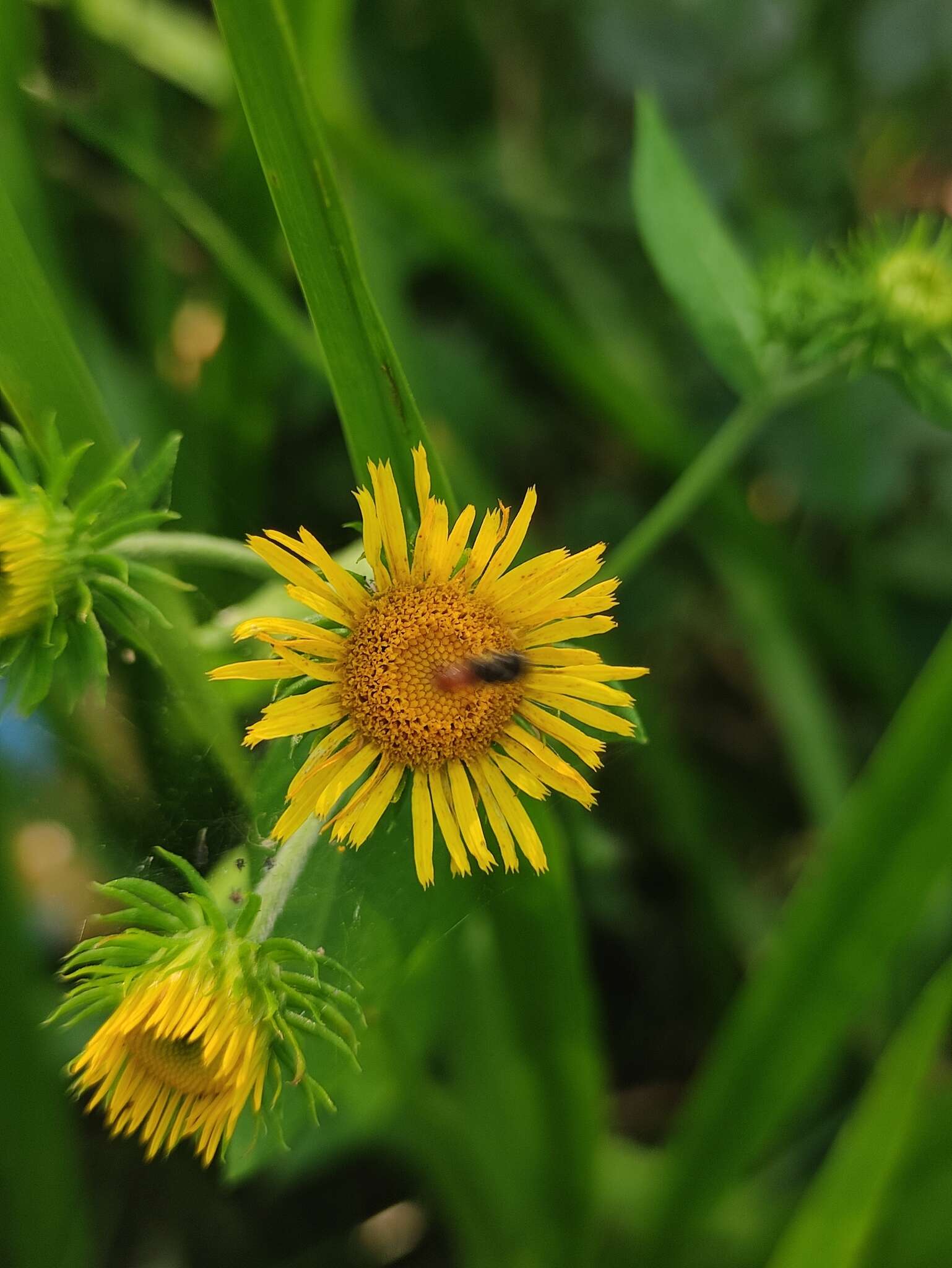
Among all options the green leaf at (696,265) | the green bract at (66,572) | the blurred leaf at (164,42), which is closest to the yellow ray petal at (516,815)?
the green bract at (66,572)

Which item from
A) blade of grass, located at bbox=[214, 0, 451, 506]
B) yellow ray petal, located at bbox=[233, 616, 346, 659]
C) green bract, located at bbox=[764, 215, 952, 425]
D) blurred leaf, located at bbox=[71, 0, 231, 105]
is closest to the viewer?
yellow ray petal, located at bbox=[233, 616, 346, 659]

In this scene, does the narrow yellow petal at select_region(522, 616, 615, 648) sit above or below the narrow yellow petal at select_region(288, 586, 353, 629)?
above

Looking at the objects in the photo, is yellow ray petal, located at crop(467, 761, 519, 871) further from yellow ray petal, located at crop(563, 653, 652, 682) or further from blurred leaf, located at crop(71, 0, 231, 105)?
blurred leaf, located at crop(71, 0, 231, 105)

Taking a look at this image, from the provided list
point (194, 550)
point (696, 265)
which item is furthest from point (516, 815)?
point (696, 265)

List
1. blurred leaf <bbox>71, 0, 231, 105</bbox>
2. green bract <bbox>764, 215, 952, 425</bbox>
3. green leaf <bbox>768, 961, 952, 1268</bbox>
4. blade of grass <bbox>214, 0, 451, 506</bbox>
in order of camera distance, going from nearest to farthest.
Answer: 1. blade of grass <bbox>214, 0, 451, 506</bbox>
2. green bract <bbox>764, 215, 952, 425</bbox>
3. green leaf <bbox>768, 961, 952, 1268</bbox>
4. blurred leaf <bbox>71, 0, 231, 105</bbox>

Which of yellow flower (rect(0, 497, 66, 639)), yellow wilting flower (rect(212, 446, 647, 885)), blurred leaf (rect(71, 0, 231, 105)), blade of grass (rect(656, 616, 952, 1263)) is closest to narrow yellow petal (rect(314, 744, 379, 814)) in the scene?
yellow wilting flower (rect(212, 446, 647, 885))

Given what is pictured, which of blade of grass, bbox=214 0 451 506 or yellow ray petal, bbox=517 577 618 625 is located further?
blade of grass, bbox=214 0 451 506

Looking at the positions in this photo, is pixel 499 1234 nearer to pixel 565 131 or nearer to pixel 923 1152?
pixel 923 1152
